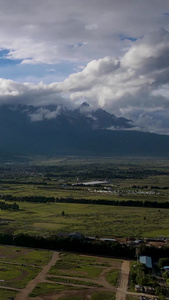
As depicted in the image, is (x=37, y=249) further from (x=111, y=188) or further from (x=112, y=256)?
(x=111, y=188)

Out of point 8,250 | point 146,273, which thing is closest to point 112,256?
point 146,273

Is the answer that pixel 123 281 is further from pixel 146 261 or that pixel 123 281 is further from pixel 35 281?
pixel 35 281

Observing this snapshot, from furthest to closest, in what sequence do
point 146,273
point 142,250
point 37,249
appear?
1. point 37,249
2. point 142,250
3. point 146,273

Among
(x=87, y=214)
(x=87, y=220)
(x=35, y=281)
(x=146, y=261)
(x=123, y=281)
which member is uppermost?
(x=87, y=214)

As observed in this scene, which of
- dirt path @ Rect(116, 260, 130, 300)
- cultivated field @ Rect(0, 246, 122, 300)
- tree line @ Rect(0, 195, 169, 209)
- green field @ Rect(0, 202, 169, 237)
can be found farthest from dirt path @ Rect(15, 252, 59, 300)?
tree line @ Rect(0, 195, 169, 209)

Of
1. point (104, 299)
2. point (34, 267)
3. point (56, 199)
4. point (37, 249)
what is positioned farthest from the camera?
point (56, 199)

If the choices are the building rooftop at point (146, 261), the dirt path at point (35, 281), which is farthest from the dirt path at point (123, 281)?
the dirt path at point (35, 281)

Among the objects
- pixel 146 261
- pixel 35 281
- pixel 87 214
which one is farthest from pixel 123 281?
pixel 87 214
